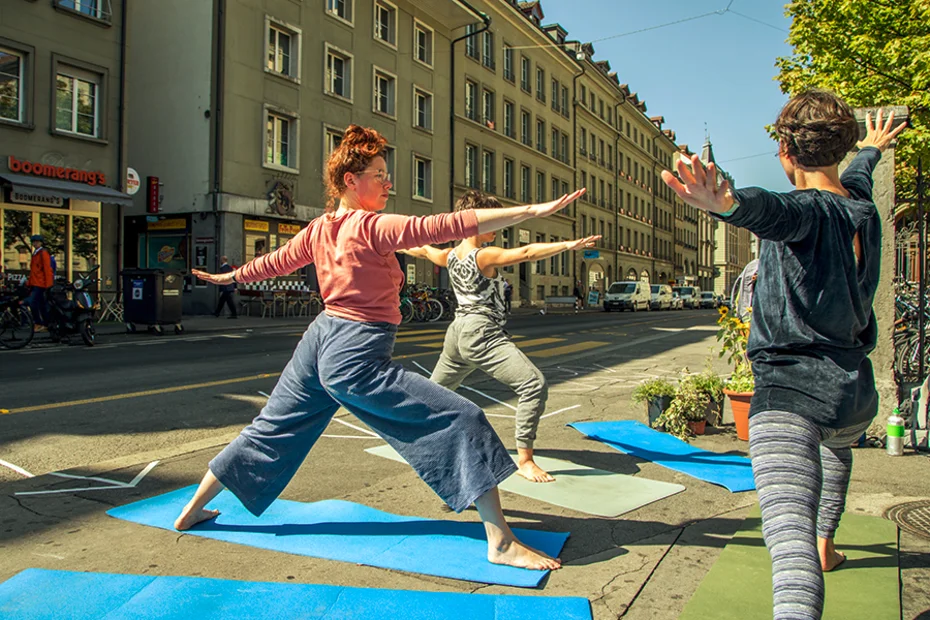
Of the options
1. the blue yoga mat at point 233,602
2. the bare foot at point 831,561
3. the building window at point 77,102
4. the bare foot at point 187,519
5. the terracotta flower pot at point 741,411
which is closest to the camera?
the blue yoga mat at point 233,602

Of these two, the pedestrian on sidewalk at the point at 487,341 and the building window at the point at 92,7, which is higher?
the building window at the point at 92,7

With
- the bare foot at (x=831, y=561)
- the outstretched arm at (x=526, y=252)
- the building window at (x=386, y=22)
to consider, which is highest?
the building window at (x=386, y=22)

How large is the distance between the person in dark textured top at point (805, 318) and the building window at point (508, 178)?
38345mm

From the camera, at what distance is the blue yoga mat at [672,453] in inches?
178

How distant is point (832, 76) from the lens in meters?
16.2

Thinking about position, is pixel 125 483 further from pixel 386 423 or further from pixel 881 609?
pixel 881 609

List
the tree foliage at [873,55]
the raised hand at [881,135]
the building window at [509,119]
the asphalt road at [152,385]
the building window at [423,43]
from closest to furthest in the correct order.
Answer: the raised hand at [881,135] → the asphalt road at [152,385] → the tree foliage at [873,55] → the building window at [423,43] → the building window at [509,119]

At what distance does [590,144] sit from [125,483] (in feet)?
172

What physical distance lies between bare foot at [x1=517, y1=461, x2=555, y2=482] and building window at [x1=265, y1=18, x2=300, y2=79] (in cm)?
2242

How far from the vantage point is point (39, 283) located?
503 inches

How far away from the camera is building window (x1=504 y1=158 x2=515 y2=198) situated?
133 ft

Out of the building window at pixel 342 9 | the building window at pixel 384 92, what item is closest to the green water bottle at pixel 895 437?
the building window at pixel 342 9

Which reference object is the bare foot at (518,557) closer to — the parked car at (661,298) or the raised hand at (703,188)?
the raised hand at (703,188)

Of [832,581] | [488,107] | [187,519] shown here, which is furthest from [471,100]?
[832,581]
